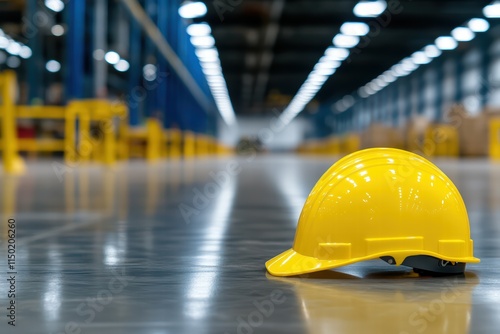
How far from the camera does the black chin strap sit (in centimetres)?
184

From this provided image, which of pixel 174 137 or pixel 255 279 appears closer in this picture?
pixel 255 279

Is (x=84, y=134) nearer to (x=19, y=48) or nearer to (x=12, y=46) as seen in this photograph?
(x=12, y=46)

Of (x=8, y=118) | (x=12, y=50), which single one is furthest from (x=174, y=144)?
(x=8, y=118)

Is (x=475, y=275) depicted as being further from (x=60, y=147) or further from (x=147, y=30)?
(x=147, y=30)

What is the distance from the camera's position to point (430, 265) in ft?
6.07

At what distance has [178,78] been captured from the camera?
2341 centimetres

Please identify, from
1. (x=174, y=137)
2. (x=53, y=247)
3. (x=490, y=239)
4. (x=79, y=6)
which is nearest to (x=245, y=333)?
(x=53, y=247)

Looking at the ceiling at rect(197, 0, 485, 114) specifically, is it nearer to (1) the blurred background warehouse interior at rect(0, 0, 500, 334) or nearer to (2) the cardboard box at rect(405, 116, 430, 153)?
(1) the blurred background warehouse interior at rect(0, 0, 500, 334)

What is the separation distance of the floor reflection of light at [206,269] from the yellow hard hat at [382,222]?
21 centimetres

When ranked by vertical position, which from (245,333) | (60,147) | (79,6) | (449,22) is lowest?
(245,333)

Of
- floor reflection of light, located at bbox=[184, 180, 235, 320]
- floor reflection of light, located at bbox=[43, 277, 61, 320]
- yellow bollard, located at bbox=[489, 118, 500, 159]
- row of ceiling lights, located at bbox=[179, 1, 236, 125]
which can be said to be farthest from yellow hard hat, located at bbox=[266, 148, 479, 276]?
row of ceiling lights, located at bbox=[179, 1, 236, 125]

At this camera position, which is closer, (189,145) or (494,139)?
(494,139)

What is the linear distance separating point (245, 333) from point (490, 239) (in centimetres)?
183

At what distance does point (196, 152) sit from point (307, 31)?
7.20 m
